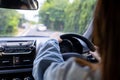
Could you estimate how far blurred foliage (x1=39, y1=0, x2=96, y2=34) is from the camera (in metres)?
2.98

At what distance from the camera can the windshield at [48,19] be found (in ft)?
9.45

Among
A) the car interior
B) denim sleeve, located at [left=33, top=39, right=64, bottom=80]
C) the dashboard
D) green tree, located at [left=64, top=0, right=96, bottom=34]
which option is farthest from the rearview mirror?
denim sleeve, located at [left=33, top=39, right=64, bottom=80]

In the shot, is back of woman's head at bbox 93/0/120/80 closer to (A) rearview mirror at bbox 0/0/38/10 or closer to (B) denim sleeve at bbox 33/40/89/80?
(B) denim sleeve at bbox 33/40/89/80

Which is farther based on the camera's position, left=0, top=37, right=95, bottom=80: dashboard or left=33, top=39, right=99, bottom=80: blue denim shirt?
left=0, top=37, right=95, bottom=80: dashboard

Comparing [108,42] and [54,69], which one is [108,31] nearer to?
[108,42]

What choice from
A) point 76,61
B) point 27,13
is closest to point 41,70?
point 76,61

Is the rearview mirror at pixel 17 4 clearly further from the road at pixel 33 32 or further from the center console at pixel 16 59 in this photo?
the road at pixel 33 32

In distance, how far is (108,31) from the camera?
47.0 inches

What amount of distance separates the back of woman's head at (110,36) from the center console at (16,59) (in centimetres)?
151

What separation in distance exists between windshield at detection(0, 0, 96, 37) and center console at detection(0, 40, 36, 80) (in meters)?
0.20

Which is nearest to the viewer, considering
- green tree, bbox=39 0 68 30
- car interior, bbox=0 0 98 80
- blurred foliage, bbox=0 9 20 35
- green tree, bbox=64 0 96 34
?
car interior, bbox=0 0 98 80

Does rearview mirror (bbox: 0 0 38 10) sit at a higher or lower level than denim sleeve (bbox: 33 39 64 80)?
higher

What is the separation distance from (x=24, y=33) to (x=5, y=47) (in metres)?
0.43

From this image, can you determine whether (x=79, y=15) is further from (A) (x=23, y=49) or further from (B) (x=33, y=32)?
(A) (x=23, y=49)
